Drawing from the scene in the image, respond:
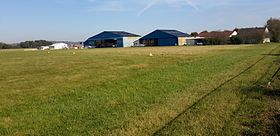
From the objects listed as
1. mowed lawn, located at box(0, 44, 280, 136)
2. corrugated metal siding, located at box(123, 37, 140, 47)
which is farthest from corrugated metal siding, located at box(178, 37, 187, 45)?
mowed lawn, located at box(0, 44, 280, 136)

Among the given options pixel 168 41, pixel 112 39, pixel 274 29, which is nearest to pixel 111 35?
pixel 112 39

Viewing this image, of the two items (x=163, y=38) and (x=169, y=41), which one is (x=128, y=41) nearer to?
(x=163, y=38)

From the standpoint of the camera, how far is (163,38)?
112938 millimetres

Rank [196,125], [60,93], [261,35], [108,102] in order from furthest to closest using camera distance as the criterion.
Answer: [261,35]
[60,93]
[108,102]
[196,125]

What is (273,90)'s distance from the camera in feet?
36.9

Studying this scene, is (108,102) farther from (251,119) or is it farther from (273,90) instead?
(273,90)

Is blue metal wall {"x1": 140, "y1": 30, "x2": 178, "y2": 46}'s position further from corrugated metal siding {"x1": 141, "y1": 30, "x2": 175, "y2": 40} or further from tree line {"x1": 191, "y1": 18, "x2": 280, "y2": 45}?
tree line {"x1": 191, "y1": 18, "x2": 280, "y2": 45}

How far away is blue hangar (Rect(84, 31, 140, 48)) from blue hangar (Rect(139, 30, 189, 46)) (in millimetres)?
5579

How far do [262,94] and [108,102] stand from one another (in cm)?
470

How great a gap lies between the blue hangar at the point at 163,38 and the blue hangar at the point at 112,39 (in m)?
5.58

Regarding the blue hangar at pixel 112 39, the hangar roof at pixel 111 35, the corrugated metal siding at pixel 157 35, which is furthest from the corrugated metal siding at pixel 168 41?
the hangar roof at pixel 111 35

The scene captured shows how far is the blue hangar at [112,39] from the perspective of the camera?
120 m

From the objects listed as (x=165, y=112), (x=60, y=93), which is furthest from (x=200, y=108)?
(x=60, y=93)

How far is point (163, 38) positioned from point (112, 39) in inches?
793
